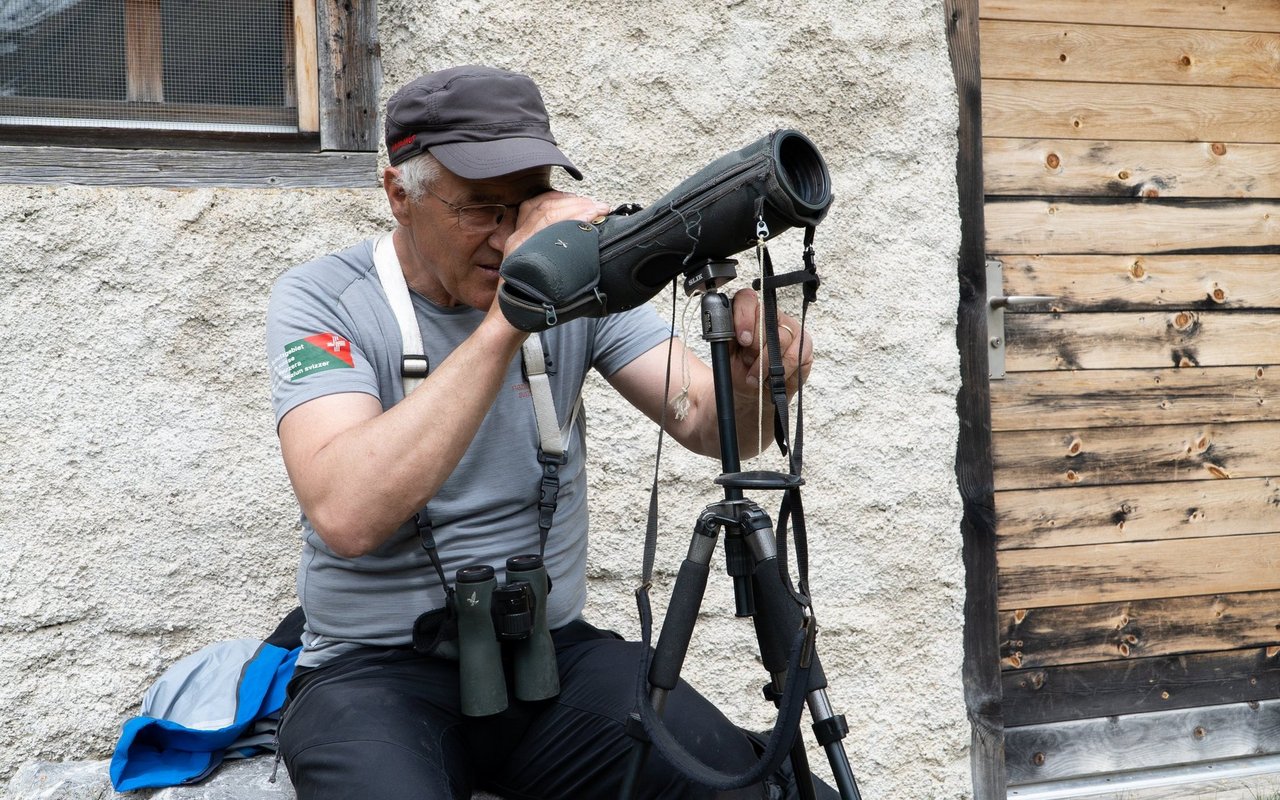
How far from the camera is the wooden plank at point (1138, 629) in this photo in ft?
9.89

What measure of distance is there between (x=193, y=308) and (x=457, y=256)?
0.90 m

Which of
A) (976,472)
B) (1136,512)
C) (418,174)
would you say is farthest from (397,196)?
(1136,512)

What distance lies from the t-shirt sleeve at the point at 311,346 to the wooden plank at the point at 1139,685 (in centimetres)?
217

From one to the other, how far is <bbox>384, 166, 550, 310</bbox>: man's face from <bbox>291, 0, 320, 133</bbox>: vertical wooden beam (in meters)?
0.76

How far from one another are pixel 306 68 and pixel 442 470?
4.44 feet

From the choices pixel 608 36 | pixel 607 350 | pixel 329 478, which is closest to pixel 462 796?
pixel 329 478

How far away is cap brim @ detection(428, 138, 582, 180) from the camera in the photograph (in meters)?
1.66

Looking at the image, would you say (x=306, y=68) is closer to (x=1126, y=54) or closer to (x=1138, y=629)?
(x=1126, y=54)

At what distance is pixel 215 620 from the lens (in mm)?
2375

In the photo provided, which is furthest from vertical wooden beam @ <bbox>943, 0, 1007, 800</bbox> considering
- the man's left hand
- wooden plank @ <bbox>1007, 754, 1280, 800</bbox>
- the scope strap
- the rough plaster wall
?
the scope strap

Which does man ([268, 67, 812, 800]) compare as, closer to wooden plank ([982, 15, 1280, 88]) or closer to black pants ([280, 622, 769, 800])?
black pants ([280, 622, 769, 800])

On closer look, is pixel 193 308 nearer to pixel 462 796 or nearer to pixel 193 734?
pixel 193 734

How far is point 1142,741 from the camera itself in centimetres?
313

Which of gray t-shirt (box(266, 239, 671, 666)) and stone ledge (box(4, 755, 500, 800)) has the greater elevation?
gray t-shirt (box(266, 239, 671, 666))
